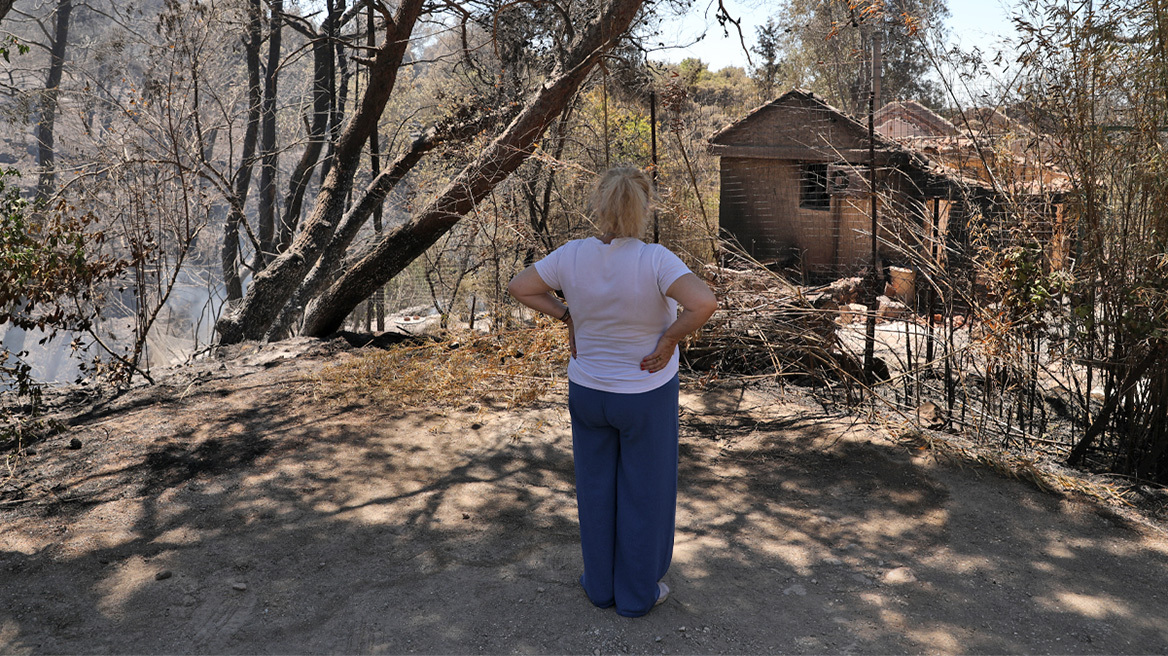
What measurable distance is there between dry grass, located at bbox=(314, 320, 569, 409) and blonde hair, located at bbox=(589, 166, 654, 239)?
3.01 metres

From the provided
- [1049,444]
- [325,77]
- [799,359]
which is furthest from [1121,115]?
[325,77]

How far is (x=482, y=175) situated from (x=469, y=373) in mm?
2071

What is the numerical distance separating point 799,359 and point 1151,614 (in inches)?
107

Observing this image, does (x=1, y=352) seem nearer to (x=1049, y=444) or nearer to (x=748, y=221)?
(x=1049, y=444)

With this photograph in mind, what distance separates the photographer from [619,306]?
276 cm

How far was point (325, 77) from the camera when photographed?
43.5 ft

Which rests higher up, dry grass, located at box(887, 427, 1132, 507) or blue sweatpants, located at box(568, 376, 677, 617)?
blue sweatpants, located at box(568, 376, 677, 617)

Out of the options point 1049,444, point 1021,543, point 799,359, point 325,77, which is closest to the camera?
point 1021,543

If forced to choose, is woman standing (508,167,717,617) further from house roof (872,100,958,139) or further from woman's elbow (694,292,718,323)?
house roof (872,100,958,139)

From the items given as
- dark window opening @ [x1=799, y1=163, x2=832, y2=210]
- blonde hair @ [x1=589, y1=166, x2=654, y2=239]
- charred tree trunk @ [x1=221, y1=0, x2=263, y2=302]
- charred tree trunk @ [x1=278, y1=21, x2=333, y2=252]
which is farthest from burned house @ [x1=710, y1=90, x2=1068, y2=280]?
blonde hair @ [x1=589, y1=166, x2=654, y2=239]

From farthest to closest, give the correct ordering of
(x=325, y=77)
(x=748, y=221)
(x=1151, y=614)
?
(x=748, y=221) → (x=325, y=77) → (x=1151, y=614)

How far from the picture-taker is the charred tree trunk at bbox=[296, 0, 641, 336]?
22.9 feet

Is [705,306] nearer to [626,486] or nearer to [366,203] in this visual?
[626,486]

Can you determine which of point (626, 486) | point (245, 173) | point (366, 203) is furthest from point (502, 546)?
point (245, 173)
